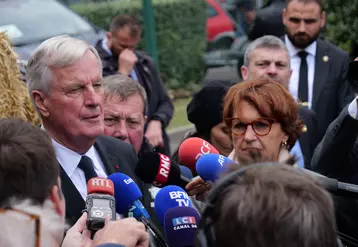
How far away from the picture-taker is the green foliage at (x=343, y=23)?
9185 mm

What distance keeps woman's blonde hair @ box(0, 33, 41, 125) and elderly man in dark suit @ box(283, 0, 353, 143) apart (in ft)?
7.76

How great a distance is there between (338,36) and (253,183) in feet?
24.1

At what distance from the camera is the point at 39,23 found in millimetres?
9625

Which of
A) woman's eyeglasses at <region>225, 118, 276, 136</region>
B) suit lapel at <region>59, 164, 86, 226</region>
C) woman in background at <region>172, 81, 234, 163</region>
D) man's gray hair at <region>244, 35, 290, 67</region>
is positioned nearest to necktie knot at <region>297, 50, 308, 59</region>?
man's gray hair at <region>244, 35, 290, 67</region>

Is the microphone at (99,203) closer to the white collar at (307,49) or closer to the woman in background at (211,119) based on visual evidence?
the woman in background at (211,119)

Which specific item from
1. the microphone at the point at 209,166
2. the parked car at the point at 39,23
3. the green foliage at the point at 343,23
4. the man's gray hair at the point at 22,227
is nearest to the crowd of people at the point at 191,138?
the man's gray hair at the point at 22,227

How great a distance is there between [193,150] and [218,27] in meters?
18.2

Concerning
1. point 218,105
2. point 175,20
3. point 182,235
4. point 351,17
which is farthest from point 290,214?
point 175,20

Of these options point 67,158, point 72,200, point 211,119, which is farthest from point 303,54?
point 72,200

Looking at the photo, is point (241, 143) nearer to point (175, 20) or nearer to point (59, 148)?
point (59, 148)

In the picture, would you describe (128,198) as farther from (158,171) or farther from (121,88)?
(121,88)

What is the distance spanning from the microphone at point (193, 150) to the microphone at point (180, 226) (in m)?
0.76

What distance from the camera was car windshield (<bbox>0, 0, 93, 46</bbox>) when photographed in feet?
30.3

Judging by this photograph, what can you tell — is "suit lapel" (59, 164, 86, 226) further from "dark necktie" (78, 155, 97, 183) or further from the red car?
the red car
